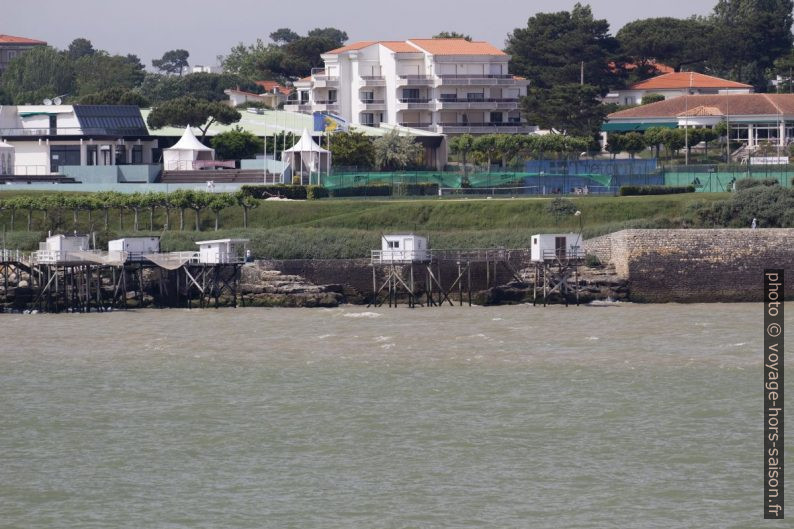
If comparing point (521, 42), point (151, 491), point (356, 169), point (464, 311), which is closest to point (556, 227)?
point (464, 311)

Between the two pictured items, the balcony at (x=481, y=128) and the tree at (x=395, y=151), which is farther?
the balcony at (x=481, y=128)

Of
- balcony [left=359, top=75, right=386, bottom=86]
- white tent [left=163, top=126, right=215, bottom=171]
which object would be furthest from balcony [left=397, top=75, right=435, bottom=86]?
white tent [left=163, top=126, right=215, bottom=171]

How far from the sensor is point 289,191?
305 ft

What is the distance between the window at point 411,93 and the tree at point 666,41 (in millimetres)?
34607

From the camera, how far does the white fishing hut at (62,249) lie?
7294 centimetres

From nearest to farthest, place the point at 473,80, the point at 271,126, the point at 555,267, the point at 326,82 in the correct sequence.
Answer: the point at 555,267 → the point at 271,126 → the point at 473,80 → the point at 326,82

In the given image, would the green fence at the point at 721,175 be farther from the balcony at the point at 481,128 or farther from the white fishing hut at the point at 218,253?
the white fishing hut at the point at 218,253

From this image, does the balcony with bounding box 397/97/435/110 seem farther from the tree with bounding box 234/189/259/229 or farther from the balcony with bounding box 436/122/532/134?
the tree with bounding box 234/189/259/229

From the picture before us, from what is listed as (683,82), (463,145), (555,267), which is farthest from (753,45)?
(555,267)

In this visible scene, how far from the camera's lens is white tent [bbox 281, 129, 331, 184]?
10119 cm

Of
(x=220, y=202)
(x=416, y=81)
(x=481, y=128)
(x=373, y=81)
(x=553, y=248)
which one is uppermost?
(x=373, y=81)

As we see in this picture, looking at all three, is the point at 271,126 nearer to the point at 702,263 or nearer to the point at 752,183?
the point at 752,183

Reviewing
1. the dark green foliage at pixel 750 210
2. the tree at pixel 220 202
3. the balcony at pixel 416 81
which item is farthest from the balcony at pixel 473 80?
the dark green foliage at pixel 750 210

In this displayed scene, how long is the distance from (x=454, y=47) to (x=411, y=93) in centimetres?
544
